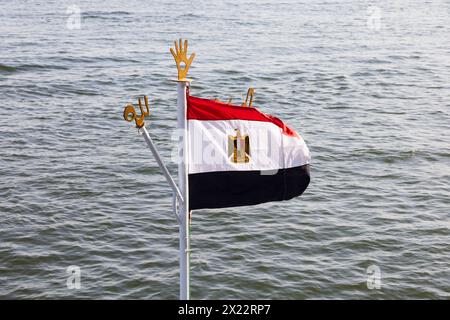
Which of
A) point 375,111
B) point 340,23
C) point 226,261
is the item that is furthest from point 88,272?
point 340,23

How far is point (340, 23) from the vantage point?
58.2 m

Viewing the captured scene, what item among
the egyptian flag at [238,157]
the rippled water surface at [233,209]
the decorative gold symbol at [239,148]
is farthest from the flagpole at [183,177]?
the rippled water surface at [233,209]

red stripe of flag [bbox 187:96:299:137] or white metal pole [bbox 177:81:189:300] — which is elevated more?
red stripe of flag [bbox 187:96:299:137]

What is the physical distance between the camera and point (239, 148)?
1087cm

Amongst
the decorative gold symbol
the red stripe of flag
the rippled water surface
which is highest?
the red stripe of flag

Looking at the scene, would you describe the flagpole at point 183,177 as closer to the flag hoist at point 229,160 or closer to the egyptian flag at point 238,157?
the flag hoist at point 229,160

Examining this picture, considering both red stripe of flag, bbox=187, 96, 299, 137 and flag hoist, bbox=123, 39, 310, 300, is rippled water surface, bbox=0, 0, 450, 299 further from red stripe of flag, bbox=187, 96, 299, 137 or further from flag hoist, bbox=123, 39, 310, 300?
red stripe of flag, bbox=187, 96, 299, 137

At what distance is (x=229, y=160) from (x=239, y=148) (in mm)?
231

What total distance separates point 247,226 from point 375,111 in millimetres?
14451

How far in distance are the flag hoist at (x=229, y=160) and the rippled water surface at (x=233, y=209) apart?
6.35 m

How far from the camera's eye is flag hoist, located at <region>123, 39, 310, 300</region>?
34.5ft

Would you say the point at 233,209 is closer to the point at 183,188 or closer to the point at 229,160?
the point at 229,160

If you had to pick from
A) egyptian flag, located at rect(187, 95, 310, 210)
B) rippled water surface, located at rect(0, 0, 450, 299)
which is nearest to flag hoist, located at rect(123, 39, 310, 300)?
egyptian flag, located at rect(187, 95, 310, 210)
